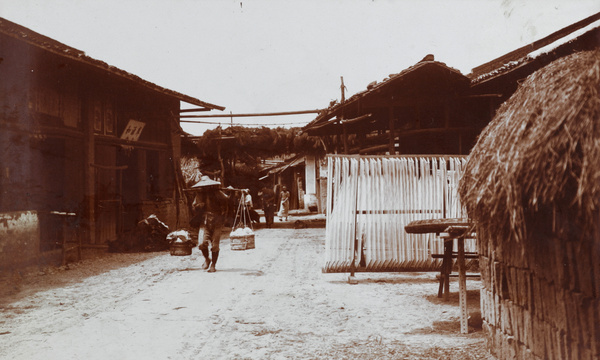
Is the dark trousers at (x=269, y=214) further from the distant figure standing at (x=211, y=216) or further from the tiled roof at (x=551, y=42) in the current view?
the tiled roof at (x=551, y=42)

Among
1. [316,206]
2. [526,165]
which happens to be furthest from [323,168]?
[526,165]

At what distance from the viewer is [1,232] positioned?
29.2 ft

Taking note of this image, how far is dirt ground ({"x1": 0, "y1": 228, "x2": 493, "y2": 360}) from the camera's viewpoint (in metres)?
4.54

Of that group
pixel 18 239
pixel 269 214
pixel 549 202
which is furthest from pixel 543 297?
pixel 269 214

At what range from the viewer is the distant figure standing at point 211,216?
9281mm

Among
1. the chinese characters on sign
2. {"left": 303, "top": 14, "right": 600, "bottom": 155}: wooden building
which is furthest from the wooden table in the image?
the chinese characters on sign

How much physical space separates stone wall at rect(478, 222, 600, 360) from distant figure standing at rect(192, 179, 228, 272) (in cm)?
571

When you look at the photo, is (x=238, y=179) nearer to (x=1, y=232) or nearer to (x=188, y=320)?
(x=1, y=232)

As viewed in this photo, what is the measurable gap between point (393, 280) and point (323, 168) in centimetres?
1992

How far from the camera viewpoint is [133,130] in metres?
14.5

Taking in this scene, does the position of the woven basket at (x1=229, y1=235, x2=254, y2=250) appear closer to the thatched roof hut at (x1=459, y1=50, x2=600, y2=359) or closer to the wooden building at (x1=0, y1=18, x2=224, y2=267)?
the wooden building at (x1=0, y1=18, x2=224, y2=267)

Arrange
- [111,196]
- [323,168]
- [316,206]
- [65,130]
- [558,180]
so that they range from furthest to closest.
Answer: [316,206] → [323,168] → [111,196] → [65,130] → [558,180]

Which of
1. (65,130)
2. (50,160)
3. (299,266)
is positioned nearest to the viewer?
(299,266)

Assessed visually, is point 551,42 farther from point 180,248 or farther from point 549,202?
point 180,248
